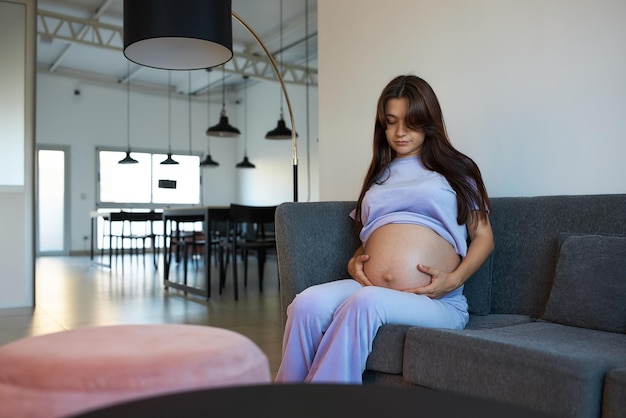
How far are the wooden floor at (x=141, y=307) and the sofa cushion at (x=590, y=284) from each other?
1.32 metres

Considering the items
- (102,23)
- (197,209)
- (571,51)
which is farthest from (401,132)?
(102,23)

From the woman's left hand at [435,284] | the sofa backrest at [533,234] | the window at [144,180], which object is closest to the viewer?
the woman's left hand at [435,284]

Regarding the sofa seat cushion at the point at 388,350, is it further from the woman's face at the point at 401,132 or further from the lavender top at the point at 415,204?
the woman's face at the point at 401,132

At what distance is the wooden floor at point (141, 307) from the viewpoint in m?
3.76

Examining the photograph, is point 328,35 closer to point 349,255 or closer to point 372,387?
point 349,255

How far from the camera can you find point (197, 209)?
5586 millimetres

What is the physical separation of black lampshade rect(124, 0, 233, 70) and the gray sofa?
777mm

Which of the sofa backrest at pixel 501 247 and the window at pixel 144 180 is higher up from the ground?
the window at pixel 144 180

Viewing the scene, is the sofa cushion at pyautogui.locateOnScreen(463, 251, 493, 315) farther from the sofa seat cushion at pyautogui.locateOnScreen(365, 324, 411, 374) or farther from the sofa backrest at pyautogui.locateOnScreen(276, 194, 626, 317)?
the sofa seat cushion at pyautogui.locateOnScreen(365, 324, 411, 374)

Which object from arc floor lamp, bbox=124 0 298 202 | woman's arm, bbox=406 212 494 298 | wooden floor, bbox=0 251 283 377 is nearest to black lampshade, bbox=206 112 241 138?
wooden floor, bbox=0 251 283 377

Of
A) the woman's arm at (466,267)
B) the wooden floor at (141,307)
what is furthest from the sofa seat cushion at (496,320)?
the wooden floor at (141,307)

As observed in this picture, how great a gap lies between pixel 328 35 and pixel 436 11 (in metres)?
0.93

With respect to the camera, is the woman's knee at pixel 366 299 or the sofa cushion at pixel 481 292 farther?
the sofa cushion at pixel 481 292

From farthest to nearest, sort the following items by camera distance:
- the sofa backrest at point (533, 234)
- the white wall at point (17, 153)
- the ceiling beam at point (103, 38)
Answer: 1. the ceiling beam at point (103, 38)
2. the white wall at point (17, 153)
3. the sofa backrest at point (533, 234)
